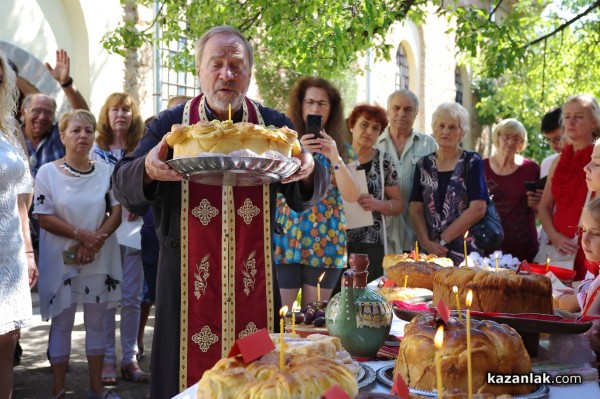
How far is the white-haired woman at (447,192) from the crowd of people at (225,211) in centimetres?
1

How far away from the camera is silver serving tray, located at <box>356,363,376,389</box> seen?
2040 mm

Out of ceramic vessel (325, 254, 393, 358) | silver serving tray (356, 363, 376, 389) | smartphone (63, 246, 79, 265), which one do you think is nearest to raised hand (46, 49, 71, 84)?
smartphone (63, 246, 79, 265)

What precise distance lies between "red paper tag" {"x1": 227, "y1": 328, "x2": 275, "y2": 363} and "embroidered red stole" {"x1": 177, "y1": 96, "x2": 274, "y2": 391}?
1.37 meters

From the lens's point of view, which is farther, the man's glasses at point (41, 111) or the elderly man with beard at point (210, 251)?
the man's glasses at point (41, 111)

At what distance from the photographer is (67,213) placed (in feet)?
17.9

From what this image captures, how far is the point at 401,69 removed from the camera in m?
22.5

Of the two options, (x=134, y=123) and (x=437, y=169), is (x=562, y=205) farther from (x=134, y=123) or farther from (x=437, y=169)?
(x=134, y=123)

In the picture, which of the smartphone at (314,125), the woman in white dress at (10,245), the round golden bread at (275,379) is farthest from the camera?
the smartphone at (314,125)

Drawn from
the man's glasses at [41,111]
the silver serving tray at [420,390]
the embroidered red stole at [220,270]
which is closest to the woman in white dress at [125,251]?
the man's glasses at [41,111]

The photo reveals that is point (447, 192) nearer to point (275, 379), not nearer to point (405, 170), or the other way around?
point (405, 170)

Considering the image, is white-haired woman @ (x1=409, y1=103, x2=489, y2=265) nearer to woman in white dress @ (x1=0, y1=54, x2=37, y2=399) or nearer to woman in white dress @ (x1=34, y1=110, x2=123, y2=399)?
woman in white dress @ (x1=34, y1=110, x2=123, y2=399)

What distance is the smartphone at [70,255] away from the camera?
17.5 feet

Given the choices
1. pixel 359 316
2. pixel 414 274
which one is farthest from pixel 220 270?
pixel 414 274

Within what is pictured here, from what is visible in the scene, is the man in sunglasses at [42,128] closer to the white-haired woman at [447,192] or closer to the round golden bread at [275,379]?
the white-haired woman at [447,192]
